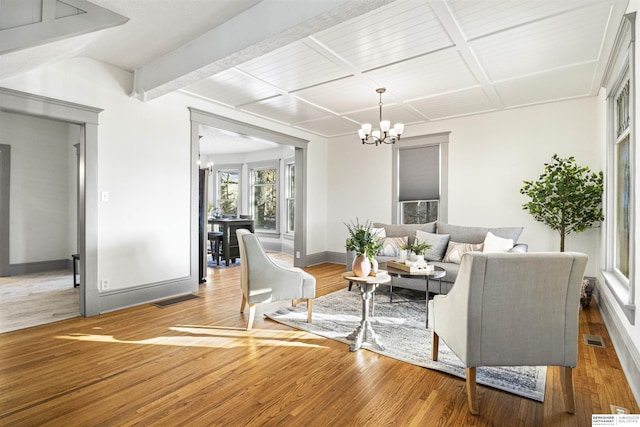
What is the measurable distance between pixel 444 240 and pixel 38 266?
702 cm

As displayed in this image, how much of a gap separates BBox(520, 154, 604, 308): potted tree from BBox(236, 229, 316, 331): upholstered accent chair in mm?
3519

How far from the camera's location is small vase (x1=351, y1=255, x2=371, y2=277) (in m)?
2.96

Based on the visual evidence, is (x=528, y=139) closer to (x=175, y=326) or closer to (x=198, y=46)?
(x=198, y=46)

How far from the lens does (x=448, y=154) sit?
5855 millimetres

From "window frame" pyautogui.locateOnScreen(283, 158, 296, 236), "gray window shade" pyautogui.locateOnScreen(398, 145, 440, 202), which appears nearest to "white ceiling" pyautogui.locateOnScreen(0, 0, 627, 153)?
"gray window shade" pyautogui.locateOnScreen(398, 145, 440, 202)

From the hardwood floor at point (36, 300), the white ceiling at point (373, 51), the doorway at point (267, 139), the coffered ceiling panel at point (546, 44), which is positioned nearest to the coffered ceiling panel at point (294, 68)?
the white ceiling at point (373, 51)

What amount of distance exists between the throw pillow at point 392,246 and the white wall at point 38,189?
19.0 feet

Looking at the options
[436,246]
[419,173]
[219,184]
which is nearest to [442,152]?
[419,173]

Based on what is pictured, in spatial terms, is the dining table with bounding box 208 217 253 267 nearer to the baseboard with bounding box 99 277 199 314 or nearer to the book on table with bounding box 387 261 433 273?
the baseboard with bounding box 99 277 199 314

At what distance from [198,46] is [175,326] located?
2773mm

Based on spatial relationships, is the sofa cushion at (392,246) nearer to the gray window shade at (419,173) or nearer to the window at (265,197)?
the gray window shade at (419,173)

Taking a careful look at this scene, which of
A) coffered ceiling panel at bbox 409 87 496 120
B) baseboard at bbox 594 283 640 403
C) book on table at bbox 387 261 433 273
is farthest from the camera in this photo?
coffered ceiling panel at bbox 409 87 496 120

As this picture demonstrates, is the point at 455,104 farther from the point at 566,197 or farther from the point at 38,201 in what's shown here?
the point at 38,201

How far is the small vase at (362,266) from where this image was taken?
296 centimetres
